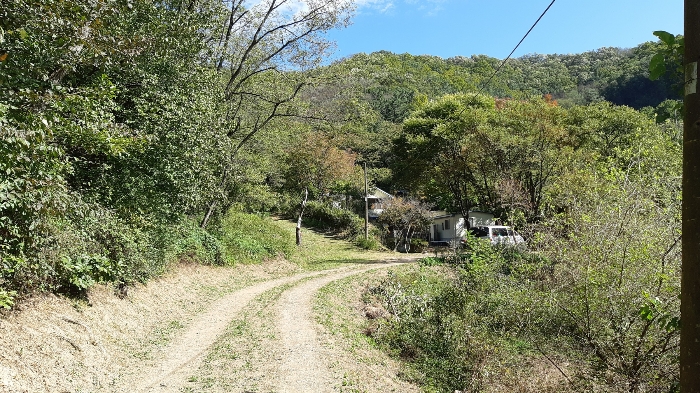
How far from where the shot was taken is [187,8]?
575 inches

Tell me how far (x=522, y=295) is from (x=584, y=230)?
2.11 meters

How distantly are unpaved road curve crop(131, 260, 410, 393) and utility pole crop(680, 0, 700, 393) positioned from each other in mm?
5718

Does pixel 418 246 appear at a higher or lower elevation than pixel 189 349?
lower

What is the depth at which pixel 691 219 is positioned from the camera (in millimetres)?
2385

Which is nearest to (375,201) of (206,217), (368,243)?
(368,243)

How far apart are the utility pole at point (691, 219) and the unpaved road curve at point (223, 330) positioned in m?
5.72

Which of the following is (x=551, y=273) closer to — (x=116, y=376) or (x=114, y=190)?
(x=116, y=376)

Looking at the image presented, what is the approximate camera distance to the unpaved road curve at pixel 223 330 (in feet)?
24.0

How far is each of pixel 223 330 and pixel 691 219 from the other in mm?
10259

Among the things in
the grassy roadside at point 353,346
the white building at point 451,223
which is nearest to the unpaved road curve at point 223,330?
the grassy roadside at point 353,346

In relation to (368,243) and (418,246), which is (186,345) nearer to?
(368,243)

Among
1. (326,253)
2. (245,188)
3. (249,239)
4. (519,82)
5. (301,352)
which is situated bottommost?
(326,253)

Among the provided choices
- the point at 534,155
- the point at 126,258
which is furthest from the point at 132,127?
the point at 534,155

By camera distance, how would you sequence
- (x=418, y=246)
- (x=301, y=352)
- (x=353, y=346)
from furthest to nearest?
(x=418, y=246), (x=353, y=346), (x=301, y=352)
